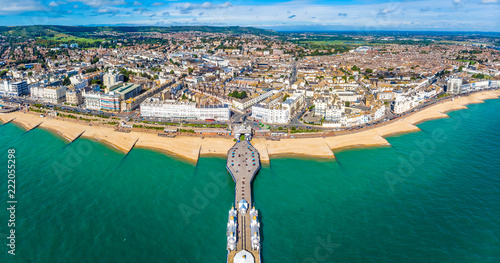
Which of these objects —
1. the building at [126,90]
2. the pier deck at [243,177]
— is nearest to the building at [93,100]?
the building at [126,90]

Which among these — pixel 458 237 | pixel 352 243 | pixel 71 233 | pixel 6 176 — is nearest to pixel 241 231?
pixel 352 243

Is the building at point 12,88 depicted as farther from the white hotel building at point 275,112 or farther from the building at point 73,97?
the white hotel building at point 275,112

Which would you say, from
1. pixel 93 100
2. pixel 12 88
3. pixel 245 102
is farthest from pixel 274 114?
pixel 12 88

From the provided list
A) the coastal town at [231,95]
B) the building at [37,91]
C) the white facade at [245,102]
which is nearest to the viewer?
the coastal town at [231,95]

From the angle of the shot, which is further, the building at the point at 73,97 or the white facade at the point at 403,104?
the building at the point at 73,97

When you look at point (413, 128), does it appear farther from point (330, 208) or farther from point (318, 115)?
point (330, 208)

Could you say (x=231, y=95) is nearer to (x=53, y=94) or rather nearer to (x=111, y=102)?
(x=111, y=102)
